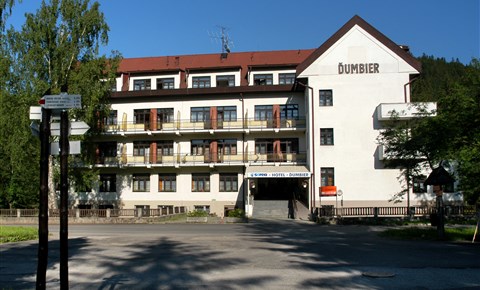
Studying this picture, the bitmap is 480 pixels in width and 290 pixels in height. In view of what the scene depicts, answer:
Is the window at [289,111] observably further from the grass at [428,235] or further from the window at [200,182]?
the grass at [428,235]

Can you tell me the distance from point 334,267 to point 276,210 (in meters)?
30.3

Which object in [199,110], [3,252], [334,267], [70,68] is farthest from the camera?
[199,110]

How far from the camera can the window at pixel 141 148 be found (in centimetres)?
4928

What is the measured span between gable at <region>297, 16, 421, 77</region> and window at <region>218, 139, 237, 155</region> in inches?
400

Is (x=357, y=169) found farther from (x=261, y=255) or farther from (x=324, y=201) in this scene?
(x=261, y=255)

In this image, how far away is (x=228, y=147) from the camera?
4800cm

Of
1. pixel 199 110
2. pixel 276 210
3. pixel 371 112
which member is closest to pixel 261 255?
pixel 276 210

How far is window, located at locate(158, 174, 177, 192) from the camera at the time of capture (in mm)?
48406

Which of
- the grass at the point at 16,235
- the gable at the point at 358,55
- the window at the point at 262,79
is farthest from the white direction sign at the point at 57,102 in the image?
the window at the point at 262,79

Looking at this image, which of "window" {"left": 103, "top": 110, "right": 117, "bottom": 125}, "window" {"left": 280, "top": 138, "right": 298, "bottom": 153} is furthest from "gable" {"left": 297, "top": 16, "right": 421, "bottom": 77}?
"window" {"left": 103, "top": 110, "right": 117, "bottom": 125}

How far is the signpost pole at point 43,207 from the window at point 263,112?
134 ft

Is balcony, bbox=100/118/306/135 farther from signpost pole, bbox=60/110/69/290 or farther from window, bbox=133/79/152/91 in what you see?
signpost pole, bbox=60/110/69/290

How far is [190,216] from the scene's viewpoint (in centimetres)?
3659

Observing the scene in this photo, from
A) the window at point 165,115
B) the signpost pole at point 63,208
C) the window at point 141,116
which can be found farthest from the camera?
the window at point 141,116
